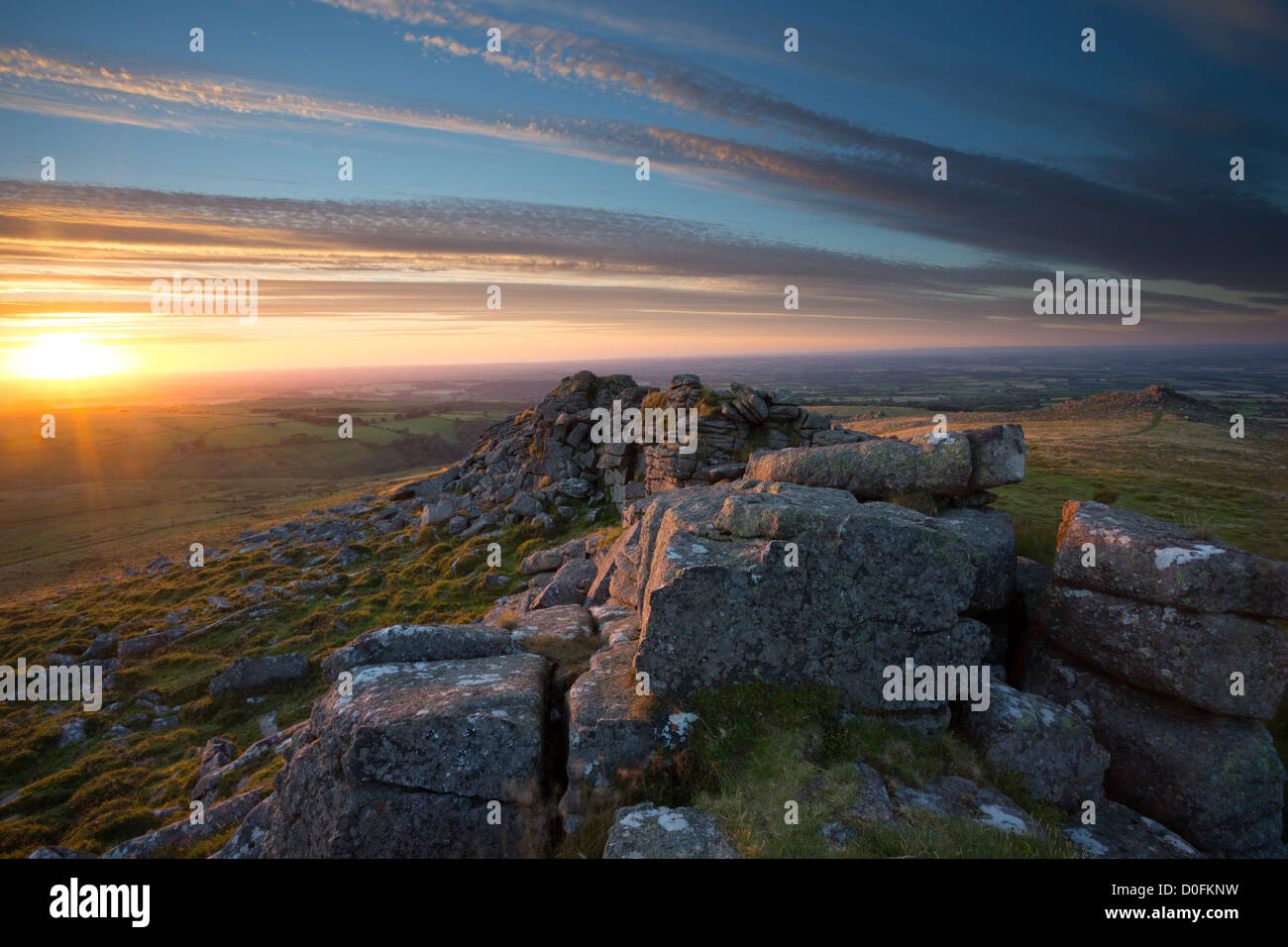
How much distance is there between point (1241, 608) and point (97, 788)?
1007 inches

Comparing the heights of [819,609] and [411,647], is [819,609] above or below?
above

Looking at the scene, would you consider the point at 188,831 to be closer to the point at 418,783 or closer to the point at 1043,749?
the point at 418,783

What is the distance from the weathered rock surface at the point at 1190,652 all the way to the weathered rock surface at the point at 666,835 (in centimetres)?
861

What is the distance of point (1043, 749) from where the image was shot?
8594mm

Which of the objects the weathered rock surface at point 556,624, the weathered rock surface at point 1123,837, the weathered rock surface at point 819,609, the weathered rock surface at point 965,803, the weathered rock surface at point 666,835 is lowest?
the weathered rock surface at point 1123,837

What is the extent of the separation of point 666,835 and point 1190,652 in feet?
31.5

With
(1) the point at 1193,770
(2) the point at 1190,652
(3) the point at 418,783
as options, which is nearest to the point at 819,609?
(3) the point at 418,783

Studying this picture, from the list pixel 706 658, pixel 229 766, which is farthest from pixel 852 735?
pixel 229 766

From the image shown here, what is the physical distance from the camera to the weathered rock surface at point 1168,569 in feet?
30.0

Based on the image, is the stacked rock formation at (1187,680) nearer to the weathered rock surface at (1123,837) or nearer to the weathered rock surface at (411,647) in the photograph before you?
the weathered rock surface at (1123,837)

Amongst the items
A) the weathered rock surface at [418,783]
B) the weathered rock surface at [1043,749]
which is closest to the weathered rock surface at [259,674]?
the weathered rock surface at [418,783]

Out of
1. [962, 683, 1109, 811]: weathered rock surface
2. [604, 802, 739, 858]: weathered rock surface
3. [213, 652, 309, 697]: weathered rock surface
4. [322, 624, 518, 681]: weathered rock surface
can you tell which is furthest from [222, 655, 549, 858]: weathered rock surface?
[213, 652, 309, 697]: weathered rock surface

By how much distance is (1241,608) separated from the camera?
924 centimetres
